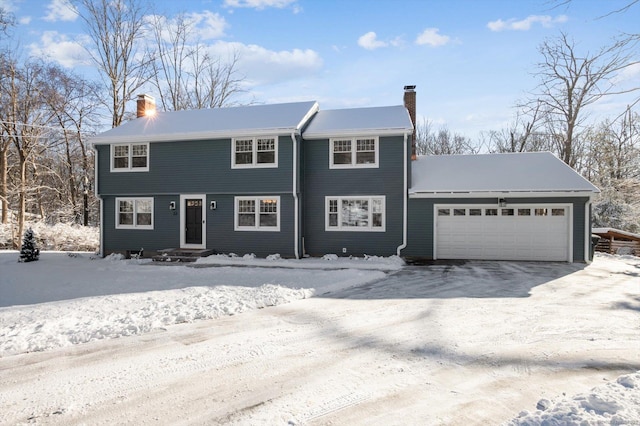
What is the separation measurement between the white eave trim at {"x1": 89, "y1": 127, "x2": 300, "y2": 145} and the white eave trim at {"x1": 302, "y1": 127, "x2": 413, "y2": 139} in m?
0.78

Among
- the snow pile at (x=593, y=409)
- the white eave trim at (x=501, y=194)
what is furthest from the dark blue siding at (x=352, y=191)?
the snow pile at (x=593, y=409)

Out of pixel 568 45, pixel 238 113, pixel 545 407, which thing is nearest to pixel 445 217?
pixel 238 113

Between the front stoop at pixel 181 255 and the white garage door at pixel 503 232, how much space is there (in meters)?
9.07

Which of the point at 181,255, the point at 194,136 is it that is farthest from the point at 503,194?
the point at 181,255

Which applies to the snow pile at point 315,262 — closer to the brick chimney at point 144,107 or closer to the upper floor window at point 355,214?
the upper floor window at point 355,214

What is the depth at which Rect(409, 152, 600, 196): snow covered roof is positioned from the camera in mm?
13633

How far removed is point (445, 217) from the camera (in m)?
14.4

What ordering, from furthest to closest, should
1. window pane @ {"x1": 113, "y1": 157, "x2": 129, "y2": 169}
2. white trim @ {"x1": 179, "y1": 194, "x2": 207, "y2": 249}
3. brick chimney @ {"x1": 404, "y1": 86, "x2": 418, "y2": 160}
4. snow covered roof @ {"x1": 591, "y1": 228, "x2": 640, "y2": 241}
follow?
snow covered roof @ {"x1": 591, "y1": 228, "x2": 640, "y2": 241} < brick chimney @ {"x1": 404, "y1": 86, "x2": 418, "y2": 160} < window pane @ {"x1": 113, "y1": 157, "x2": 129, "y2": 169} < white trim @ {"x1": 179, "y1": 194, "x2": 207, "y2": 249}

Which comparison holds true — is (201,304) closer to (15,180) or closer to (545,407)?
(545,407)

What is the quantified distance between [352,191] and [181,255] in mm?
7139

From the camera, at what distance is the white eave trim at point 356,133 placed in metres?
14.0

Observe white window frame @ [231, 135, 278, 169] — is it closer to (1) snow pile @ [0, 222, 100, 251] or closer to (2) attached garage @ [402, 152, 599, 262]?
(2) attached garage @ [402, 152, 599, 262]

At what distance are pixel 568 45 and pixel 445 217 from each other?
1662cm

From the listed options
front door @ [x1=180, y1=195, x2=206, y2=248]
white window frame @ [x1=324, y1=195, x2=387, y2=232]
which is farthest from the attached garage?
front door @ [x1=180, y1=195, x2=206, y2=248]
